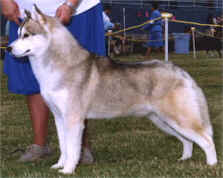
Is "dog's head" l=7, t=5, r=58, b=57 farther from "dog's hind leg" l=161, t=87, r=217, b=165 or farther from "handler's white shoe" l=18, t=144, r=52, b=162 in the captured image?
"handler's white shoe" l=18, t=144, r=52, b=162

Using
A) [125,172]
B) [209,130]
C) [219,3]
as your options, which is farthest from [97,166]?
[219,3]

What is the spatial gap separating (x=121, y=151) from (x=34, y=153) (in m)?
0.84

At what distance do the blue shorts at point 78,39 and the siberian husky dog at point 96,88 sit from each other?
1.57ft

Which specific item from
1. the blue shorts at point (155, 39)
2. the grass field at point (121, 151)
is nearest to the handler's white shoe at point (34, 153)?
the grass field at point (121, 151)

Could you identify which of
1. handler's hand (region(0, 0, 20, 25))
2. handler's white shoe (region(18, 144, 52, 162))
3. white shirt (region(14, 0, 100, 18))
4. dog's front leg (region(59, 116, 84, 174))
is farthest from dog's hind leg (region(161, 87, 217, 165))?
handler's hand (region(0, 0, 20, 25))

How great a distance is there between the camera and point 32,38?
11.1 ft

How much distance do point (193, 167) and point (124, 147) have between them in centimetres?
102

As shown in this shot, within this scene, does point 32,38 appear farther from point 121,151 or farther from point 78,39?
point 121,151

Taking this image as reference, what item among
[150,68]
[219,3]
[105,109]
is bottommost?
[219,3]

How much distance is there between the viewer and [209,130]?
12.2 ft

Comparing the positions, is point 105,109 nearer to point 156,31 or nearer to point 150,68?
point 150,68

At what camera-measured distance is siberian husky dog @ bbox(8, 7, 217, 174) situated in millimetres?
3467

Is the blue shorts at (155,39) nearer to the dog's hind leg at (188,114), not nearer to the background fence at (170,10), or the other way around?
the background fence at (170,10)

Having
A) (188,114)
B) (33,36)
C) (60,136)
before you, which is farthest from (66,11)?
(188,114)
